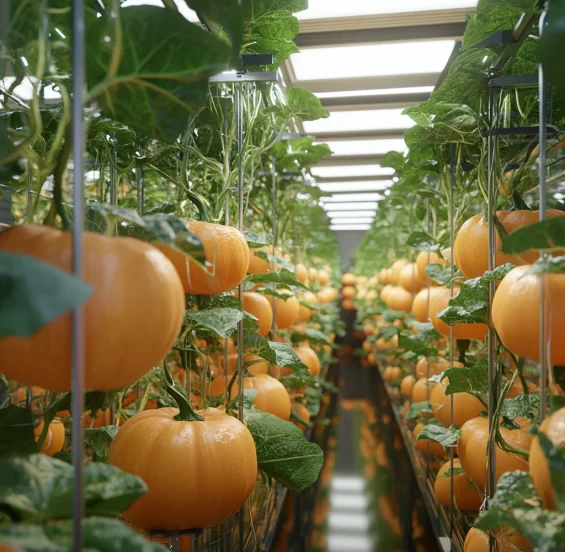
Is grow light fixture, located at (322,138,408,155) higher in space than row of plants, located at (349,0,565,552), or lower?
higher

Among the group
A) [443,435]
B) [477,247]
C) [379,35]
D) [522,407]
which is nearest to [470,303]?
[477,247]

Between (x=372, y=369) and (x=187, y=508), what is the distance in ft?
24.2

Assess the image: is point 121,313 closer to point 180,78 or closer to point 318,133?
point 180,78

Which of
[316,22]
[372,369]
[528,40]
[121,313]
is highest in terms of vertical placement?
[316,22]

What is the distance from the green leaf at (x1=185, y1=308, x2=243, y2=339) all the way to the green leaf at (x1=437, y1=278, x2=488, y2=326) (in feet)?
1.68

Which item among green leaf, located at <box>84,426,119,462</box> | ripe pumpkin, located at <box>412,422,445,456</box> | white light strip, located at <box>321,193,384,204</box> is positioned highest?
white light strip, located at <box>321,193,384,204</box>

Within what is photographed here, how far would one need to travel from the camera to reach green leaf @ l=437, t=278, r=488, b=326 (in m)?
1.24

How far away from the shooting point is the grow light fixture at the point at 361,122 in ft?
10.0

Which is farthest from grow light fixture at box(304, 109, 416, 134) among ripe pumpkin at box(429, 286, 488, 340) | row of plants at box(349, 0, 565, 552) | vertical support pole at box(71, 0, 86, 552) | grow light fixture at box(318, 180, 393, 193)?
vertical support pole at box(71, 0, 86, 552)

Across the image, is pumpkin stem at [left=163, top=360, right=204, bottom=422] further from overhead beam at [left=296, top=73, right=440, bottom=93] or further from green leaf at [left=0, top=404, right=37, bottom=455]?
overhead beam at [left=296, top=73, right=440, bottom=93]

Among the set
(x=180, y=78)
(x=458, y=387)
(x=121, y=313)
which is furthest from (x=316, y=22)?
(x=121, y=313)

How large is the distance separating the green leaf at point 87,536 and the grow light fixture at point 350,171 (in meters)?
4.15

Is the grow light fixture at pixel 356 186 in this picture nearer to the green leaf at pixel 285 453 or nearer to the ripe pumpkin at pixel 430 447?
the ripe pumpkin at pixel 430 447

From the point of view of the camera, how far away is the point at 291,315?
2.29m
